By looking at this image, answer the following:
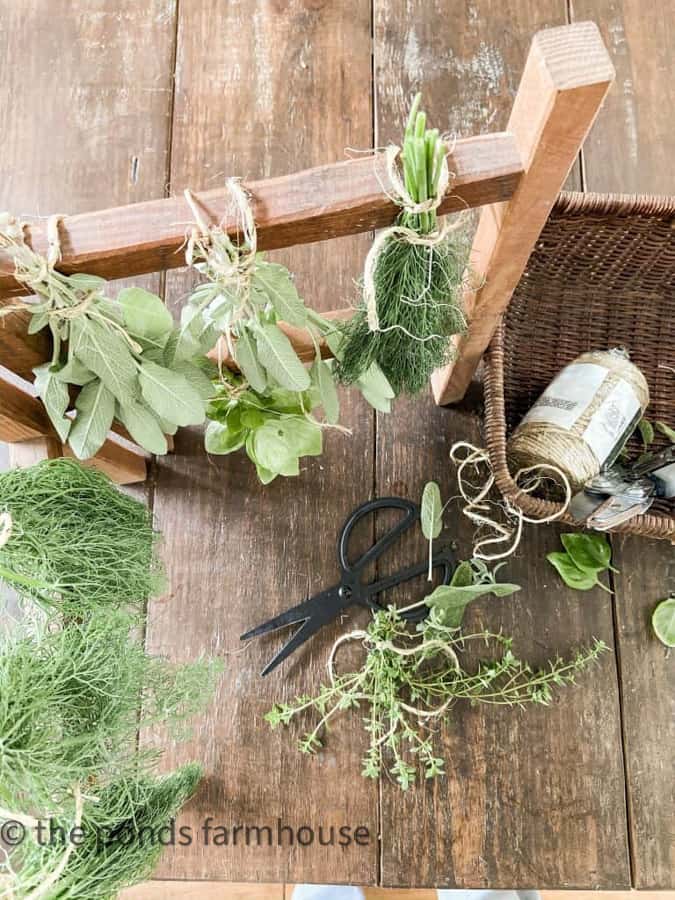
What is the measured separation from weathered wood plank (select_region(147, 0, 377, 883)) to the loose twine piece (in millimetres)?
390

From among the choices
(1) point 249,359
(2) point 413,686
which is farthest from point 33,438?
(2) point 413,686

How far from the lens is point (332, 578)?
93cm

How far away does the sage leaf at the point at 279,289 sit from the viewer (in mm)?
556

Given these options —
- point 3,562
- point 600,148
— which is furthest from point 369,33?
point 3,562

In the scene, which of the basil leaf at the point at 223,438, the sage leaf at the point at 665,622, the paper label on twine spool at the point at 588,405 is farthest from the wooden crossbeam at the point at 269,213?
the sage leaf at the point at 665,622

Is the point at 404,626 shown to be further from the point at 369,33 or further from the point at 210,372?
the point at 369,33

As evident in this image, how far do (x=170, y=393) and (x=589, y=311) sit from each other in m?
0.62

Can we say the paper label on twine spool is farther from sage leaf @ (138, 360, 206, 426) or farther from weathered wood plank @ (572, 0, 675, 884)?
sage leaf @ (138, 360, 206, 426)

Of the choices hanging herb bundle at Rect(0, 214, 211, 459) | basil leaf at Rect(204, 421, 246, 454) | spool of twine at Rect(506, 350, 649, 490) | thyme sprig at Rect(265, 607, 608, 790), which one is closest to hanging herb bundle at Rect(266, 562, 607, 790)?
thyme sprig at Rect(265, 607, 608, 790)

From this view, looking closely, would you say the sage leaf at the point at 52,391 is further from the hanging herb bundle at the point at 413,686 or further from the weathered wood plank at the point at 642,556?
the weathered wood plank at the point at 642,556

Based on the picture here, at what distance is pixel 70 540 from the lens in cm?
64

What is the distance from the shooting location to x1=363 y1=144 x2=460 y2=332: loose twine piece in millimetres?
537

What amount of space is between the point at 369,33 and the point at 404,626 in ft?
2.67

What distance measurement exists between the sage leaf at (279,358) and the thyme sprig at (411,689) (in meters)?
0.35
